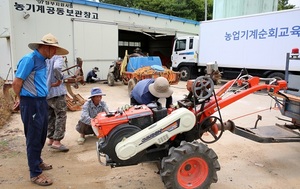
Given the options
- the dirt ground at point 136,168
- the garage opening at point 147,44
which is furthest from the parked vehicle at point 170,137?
the garage opening at point 147,44

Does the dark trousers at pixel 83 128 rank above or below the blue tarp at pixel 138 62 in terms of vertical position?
below

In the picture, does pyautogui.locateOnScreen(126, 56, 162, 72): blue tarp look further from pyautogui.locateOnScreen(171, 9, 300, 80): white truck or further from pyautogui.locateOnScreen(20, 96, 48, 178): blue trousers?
pyautogui.locateOnScreen(20, 96, 48, 178): blue trousers

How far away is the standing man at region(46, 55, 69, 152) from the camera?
3.86m

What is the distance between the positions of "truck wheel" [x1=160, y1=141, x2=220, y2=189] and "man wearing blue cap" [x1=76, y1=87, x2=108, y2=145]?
1954 mm

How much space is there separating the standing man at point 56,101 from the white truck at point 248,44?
865cm

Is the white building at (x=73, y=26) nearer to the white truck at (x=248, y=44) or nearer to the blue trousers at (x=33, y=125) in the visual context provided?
the white truck at (x=248, y=44)

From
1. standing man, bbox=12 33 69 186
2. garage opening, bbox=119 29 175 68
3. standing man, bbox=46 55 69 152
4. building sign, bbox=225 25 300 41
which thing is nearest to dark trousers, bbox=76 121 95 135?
standing man, bbox=46 55 69 152

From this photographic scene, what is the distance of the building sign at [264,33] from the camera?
9312 mm

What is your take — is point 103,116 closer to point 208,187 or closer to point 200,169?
point 200,169

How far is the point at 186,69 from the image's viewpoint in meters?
13.8

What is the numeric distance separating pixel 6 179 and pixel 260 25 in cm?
1022

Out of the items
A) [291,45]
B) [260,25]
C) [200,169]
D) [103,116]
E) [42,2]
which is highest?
[42,2]

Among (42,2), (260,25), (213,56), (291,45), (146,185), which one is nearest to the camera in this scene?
(146,185)

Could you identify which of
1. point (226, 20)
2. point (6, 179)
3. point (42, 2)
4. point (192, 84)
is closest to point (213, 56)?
point (226, 20)
